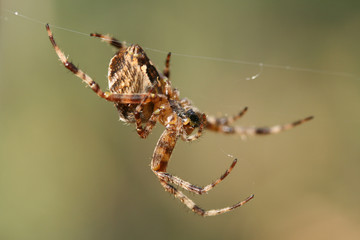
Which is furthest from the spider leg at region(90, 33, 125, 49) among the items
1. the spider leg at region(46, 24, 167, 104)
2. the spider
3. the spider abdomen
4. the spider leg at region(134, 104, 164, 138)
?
the spider leg at region(134, 104, 164, 138)

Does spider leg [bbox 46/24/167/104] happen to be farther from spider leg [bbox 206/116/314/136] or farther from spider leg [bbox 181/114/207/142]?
spider leg [bbox 206/116/314/136]

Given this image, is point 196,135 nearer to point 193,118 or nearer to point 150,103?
point 193,118

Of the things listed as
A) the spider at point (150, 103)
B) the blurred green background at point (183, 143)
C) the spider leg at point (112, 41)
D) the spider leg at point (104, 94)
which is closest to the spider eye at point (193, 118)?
the spider at point (150, 103)

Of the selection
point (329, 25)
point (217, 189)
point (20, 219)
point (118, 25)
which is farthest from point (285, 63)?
point (20, 219)

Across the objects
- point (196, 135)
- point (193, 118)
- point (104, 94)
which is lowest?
point (196, 135)

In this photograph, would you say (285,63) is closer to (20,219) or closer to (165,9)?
(165,9)

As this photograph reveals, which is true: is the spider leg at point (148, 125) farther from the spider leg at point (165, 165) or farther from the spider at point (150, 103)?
the spider leg at point (165, 165)

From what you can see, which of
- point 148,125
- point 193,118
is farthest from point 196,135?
point 148,125

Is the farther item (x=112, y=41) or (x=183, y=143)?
(x=183, y=143)
